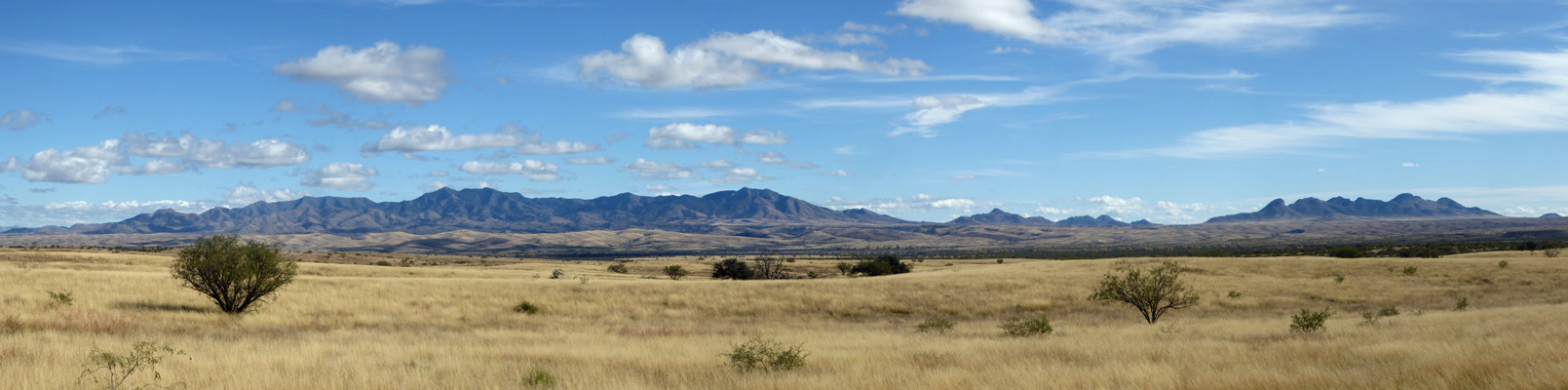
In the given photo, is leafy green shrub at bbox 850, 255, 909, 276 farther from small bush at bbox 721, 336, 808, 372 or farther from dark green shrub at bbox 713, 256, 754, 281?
small bush at bbox 721, 336, 808, 372

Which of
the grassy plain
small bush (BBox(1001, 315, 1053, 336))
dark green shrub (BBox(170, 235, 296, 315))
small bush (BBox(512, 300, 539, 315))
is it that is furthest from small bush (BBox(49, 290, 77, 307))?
small bush (BBox(1001, 315, 1053, 336))

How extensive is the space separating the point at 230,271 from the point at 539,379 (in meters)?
21.0

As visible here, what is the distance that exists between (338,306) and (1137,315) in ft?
97.0

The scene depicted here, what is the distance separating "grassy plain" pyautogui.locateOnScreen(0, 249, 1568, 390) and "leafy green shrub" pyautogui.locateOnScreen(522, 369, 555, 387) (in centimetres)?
16

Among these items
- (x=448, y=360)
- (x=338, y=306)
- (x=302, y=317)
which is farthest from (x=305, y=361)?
(x=338, y=306)

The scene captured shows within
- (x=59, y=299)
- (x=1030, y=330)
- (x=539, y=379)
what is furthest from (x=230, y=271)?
(x=1030, y=330)

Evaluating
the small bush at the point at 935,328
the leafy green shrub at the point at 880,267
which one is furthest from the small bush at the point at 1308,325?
the leafy green shrub at the point at 880,267

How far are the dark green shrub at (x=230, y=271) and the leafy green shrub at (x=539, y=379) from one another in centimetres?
2046

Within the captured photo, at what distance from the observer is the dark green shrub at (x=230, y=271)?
27266 millimetres

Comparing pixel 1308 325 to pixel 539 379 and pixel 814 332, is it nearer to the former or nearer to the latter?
pixel 814 332

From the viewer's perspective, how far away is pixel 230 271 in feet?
89.2

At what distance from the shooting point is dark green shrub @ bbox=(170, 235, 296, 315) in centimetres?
2727

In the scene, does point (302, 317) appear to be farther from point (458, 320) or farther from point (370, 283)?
point (370, 283)

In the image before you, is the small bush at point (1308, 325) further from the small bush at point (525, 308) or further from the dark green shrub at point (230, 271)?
the dark green shrub at point (230, 271)
